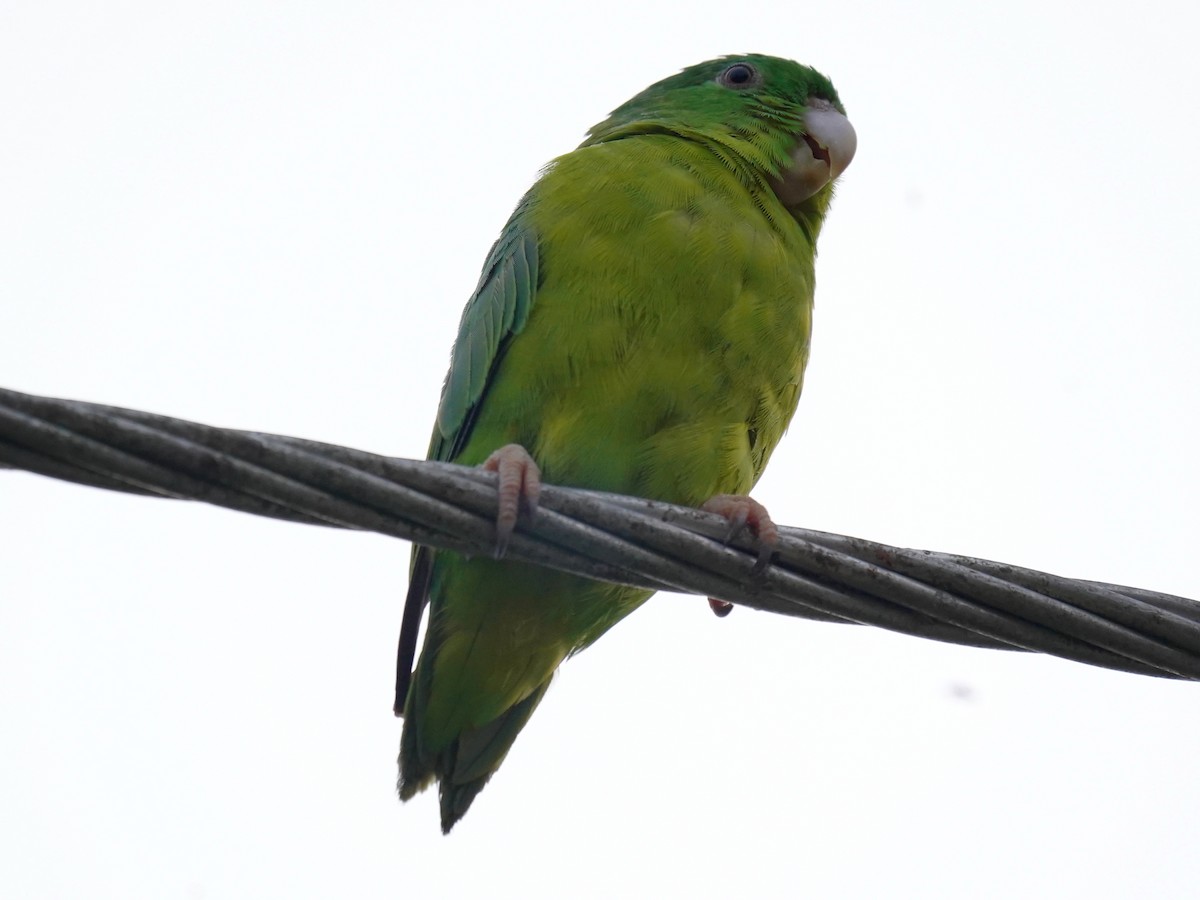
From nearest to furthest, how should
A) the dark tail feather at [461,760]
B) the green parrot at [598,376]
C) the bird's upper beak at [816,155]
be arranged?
the green parrot at [598,376] → the dark tail feather at [461,760] → the bird's upper beak at [816,155]

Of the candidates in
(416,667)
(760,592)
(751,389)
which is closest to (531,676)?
(416,667)

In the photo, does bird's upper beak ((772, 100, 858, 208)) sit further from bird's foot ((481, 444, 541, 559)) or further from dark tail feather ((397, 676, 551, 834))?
bird's foot ((481, 444, 541, 559))

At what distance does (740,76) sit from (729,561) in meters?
2.70

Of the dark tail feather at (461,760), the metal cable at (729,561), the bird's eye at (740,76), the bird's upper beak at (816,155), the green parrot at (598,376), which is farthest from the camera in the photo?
the bird's eye at (740,76)

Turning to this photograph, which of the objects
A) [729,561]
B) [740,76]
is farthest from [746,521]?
[740,76]

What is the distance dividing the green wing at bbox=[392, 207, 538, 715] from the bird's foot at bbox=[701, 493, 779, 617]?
774mm

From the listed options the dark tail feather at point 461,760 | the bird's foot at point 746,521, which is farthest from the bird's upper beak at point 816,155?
the dark tail feather at point 461,760

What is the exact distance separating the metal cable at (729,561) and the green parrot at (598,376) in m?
0.63

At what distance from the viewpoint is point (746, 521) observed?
280cm

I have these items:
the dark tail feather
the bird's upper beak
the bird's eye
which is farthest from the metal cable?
the bird's eye

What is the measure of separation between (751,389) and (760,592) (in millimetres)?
1153

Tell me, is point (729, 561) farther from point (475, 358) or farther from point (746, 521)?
point (475, 358)

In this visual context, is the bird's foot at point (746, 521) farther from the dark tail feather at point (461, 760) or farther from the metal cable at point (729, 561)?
the dark tail feather at point (461, 760)

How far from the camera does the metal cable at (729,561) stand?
2.12 meters
